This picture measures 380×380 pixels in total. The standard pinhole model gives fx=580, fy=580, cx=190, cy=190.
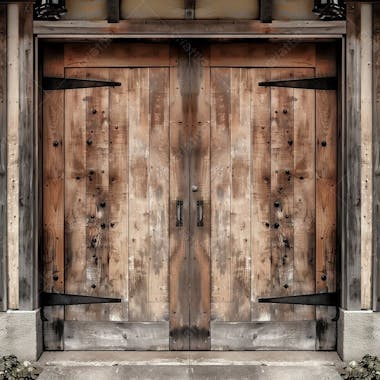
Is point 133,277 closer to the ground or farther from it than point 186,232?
closer to the ground

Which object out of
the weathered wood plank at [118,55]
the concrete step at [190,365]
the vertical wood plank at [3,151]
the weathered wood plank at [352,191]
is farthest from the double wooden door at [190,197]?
the vertical wood plank at [3,151]

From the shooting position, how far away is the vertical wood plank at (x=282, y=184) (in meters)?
4.25

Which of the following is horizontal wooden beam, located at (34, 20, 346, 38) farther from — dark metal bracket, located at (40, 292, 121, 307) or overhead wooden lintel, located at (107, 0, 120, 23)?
dark metal bracket, located at (40, 292, 121, 307)

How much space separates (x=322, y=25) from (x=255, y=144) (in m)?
0.95

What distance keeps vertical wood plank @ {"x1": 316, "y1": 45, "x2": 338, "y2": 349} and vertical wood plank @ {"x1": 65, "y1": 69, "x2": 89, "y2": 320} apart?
171 centimetres

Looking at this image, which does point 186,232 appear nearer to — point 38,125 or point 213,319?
point 213,319

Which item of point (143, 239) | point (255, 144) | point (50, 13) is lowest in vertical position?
point (143, 239)

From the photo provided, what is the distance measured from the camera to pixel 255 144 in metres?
4.25

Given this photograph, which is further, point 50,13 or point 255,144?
point 255,144

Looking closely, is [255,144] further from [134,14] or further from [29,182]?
[29,182]

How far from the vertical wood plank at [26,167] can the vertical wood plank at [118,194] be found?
21.8 inches

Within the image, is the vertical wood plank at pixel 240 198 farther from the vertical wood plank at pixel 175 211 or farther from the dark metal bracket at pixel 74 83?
the dark metal bracket at pixel 74 83

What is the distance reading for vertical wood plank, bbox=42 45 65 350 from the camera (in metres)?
4.26

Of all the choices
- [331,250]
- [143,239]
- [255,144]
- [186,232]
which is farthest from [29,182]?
[331,250]
